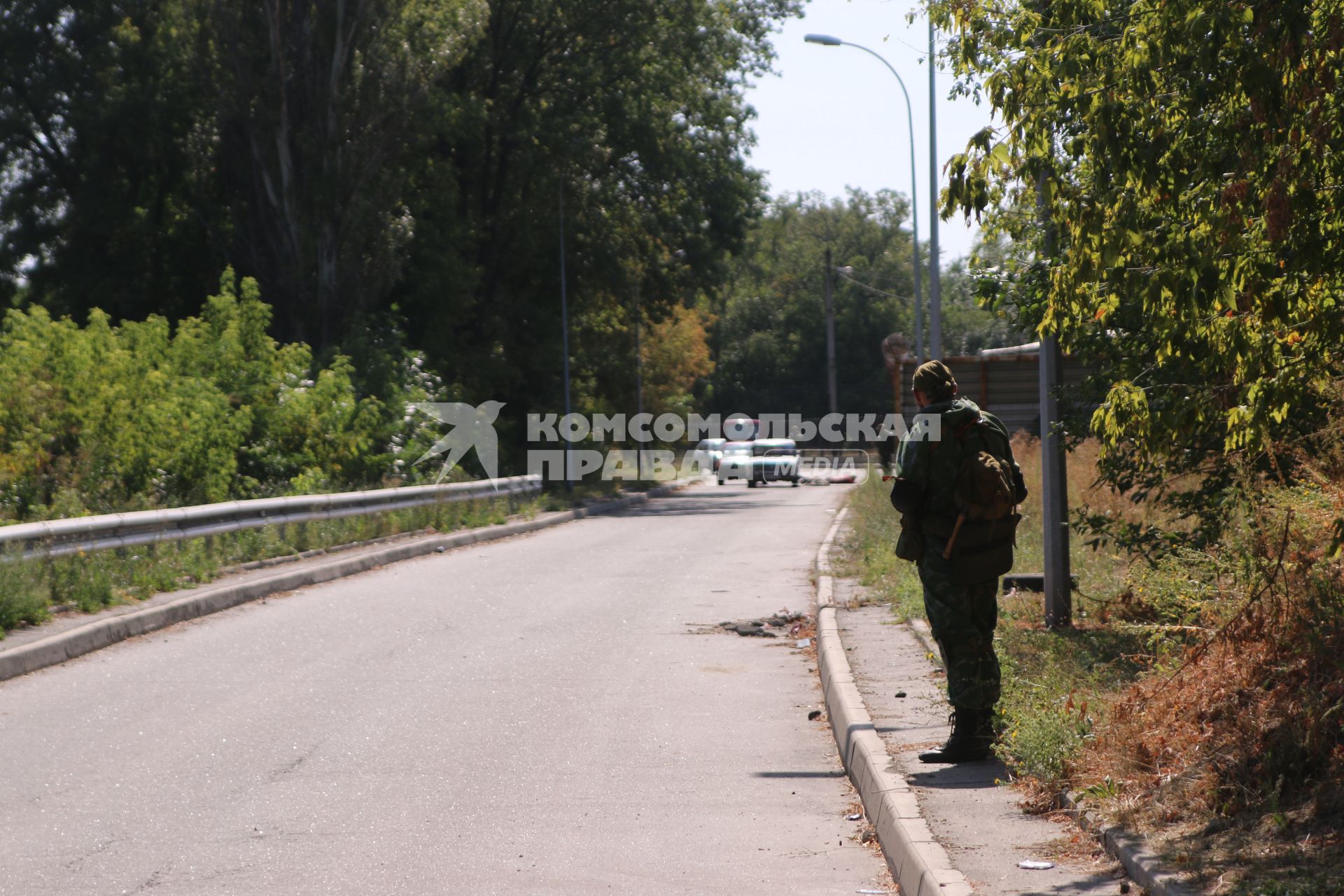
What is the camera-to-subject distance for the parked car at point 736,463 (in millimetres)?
50375

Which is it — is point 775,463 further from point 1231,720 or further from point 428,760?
point 1231,720

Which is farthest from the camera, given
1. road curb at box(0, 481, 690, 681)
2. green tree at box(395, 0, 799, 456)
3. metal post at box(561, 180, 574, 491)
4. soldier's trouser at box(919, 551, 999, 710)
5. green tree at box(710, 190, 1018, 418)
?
green tree at box(710, 190, 1018, 418)

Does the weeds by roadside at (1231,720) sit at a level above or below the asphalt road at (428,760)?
above

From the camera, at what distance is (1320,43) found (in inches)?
199

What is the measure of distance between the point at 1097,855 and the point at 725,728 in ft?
12.2

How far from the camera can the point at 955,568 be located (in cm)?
675

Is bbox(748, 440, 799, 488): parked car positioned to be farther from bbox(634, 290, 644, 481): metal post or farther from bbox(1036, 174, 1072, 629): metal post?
bbox(1036, 174, 1072, 629): metal post

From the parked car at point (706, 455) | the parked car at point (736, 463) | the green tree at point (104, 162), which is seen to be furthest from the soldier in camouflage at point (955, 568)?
the parked car at point (706, 455)

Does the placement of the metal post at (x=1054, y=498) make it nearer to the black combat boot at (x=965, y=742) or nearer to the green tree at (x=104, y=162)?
the black combat boot at (x=965, y=742)

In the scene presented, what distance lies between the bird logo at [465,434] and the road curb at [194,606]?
615cm

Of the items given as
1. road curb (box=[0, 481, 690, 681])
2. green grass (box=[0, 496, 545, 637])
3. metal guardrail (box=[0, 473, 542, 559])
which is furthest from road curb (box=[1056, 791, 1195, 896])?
metal guardrail (box=[0, 473, 542, 559])

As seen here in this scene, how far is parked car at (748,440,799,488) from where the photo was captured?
A: 49.7 meters

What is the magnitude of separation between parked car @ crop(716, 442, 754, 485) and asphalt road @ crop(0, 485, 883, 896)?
35.9 meters

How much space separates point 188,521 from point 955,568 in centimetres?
1072
